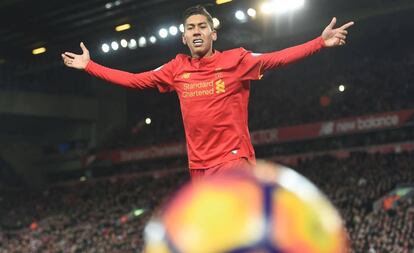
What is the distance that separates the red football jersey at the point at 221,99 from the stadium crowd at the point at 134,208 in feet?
42.2

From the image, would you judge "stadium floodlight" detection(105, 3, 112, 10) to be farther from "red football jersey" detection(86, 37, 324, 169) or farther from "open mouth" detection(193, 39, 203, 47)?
"open mouth" detection(193, 39, 203, 47)

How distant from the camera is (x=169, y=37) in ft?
91.7

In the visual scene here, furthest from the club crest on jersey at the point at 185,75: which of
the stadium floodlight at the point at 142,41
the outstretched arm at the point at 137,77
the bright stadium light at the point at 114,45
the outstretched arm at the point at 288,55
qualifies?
the bright stadium light at the point at 114,45

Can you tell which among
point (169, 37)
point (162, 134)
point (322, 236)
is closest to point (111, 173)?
point (162, 134)

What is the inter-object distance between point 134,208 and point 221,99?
948 inches

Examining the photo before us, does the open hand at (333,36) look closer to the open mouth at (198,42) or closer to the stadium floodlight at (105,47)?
the open mouth at (198,42)

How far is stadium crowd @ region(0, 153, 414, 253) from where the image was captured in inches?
701

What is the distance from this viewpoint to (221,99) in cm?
428

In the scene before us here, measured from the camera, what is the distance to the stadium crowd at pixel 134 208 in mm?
17812

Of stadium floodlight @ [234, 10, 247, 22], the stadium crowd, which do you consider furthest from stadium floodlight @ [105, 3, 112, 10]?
the stadium crowd

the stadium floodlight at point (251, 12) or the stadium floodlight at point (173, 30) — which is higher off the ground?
the stadium floodlight at point (173, 30)

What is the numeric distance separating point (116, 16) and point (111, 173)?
39.5 ft

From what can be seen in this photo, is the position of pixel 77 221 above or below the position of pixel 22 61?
below

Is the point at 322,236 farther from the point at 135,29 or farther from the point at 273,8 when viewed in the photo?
the point at 135,29
